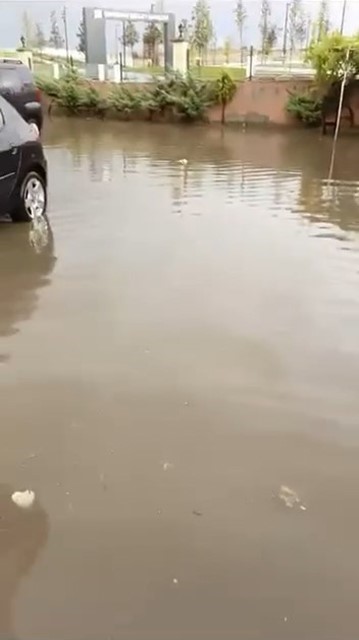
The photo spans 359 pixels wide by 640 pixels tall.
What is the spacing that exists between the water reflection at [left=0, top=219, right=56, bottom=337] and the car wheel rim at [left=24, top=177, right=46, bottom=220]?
→ 148 mm

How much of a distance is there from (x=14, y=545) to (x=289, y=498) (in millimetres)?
1201

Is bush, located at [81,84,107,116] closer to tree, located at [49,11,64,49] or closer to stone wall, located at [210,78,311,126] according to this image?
stone wall, located at [210,78,311,126]

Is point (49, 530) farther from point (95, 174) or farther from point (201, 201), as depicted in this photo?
point (95, 174)

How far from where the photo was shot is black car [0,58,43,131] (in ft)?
46.9

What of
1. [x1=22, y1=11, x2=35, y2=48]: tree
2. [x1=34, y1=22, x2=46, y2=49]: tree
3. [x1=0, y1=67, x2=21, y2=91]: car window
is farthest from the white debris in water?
[x1=34, y1=22, x2=46, y2=49]: tree

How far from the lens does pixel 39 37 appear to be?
30844 mm

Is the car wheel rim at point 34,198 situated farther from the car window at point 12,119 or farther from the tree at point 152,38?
the tree at point 152,38

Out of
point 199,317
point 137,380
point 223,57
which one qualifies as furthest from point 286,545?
point 223,57

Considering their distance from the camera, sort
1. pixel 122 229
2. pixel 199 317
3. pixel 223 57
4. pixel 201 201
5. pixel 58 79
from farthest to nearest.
Result: pixel 223 57, pixel 58 79, pixel 201 201, pixel 122 229, pixel 199 317

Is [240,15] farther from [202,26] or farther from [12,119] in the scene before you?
[12,119]

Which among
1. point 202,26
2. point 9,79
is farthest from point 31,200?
point 202,26

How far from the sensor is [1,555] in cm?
275

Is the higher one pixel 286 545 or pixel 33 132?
pixel 33 132

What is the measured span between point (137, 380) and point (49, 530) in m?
1.39
